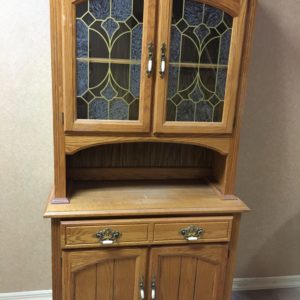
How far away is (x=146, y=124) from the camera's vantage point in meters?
1.40

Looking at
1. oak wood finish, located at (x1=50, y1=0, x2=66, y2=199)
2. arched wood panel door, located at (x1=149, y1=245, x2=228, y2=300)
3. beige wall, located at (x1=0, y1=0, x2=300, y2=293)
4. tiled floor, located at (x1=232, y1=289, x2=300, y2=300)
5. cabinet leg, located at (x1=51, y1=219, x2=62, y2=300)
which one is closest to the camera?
oak wood finish, located at (x1=50, y1=0, x2=66, y2=199)

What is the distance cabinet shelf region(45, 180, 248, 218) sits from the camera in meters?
1.38

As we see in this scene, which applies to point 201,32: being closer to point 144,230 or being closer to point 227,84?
point 227,84

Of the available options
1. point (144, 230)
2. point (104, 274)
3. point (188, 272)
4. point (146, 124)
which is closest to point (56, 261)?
point (104, 274)

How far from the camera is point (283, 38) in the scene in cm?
181

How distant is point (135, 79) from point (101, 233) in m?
0.65

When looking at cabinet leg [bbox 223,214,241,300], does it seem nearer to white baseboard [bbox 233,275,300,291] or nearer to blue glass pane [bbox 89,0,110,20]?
white baseboard [bbox 233,275,300,291]

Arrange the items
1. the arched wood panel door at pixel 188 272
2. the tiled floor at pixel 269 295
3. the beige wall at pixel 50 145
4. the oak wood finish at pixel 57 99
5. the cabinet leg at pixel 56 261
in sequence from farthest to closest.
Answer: the tiled floor at pixel 269 295 → the beige wall at pixel 50 145 → the arched wood panel door at pixel 188 272 → the cabinet leg at pixel 56 261 → the oak wood finish at pixel 57 99

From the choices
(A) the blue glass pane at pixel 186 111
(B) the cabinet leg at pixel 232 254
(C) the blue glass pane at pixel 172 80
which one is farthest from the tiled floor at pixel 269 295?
(C) the blue glass pane at pixel 172 80

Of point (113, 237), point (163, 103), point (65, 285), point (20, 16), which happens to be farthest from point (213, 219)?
point (20, 16)

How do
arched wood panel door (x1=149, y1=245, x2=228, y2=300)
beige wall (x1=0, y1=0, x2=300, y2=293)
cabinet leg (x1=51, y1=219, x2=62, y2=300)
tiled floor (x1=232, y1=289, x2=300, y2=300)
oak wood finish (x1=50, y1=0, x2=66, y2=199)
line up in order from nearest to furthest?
oak wood finish (x1=50, y1=0, x2=66, y2=199), cabinet leg (x1=51, y1=219, x2=62, y2=300), arched wood panel door (x1=149, y1=245, x2=228, y2=300), beige wall (x1=0, y1=0, x2=300, y2=293), tiled floor (x1=232, y1=289, x2=300, y2=300)

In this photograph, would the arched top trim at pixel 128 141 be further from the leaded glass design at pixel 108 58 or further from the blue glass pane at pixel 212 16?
the blue glass pane at pixel 212 16

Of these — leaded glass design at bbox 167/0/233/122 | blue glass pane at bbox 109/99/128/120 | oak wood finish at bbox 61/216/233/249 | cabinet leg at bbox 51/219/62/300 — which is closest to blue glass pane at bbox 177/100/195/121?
leaded glass design at bbox 167/0/233/122

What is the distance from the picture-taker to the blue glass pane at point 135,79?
1.36m
